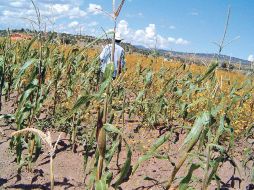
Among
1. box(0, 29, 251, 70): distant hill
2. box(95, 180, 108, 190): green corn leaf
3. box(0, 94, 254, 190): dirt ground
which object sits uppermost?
box(0, 29, 251, 70): distant hill

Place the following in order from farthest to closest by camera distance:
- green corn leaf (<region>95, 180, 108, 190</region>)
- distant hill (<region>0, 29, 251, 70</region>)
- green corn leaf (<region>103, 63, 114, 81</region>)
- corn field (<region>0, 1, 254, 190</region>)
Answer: distant hill (<region>0, 29, 251, 70</region>) < corn field (<region>0, 1, 254, 190</region>) < green corn leaf (<region>95, 180, 108, 190</region>) < green corn leaf (<region>103, 63, 114, 81</region>)

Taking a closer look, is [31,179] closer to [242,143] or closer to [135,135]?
[135,135]

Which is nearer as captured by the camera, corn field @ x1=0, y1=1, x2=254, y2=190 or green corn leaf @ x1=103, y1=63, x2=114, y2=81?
green corn leaf @ x1=103, y1=63, x2=114, y2=81

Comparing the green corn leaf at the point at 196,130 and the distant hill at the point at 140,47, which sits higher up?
the distant hill at the point at 140,47

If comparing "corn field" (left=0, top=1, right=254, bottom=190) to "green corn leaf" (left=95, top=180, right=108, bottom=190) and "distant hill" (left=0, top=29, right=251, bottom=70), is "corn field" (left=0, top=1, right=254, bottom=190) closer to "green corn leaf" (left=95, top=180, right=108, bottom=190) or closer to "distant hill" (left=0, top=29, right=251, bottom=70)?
"green corn leaf" (left=95, top=180, right=108, bottom=190)

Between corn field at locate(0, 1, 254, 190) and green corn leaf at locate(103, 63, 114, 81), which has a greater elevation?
green corn leaf at locate(103, 63, 114, 81)

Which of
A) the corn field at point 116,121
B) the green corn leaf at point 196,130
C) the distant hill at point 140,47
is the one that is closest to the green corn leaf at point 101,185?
the corn field at point 116,121

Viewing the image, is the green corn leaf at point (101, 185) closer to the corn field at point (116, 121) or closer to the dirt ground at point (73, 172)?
the corn field at point (116, 121)

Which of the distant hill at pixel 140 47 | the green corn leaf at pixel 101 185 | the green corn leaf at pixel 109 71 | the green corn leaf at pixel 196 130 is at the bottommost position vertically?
the green corn leaf at pixel 101 185

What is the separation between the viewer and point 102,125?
205cm

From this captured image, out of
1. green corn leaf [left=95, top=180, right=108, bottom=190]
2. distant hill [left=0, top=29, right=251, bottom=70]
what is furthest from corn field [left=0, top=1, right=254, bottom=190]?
distant hill [left=0, top=29, right=251, bottom=70]

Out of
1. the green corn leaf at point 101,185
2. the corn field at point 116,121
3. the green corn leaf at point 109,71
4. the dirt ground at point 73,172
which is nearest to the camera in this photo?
the green corn leaf at point 109,71

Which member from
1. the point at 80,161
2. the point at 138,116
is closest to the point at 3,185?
the point at 80,161

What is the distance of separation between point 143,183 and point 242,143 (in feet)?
7.32
